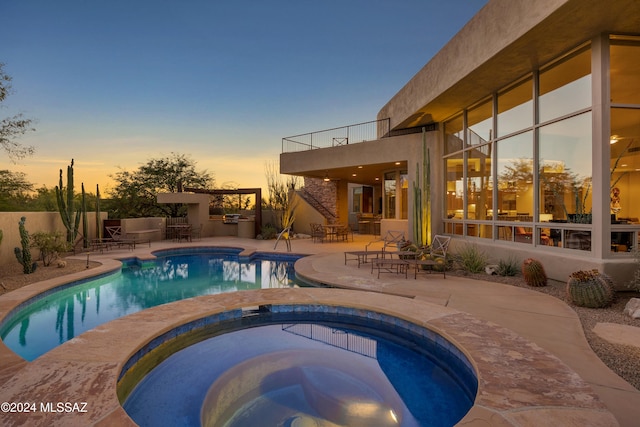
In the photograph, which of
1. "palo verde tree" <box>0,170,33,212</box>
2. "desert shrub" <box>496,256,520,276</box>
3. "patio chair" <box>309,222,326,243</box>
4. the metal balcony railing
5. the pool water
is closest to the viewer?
the pool water

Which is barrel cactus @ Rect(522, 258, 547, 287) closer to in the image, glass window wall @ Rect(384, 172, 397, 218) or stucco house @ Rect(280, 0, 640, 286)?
stucco house @ Rect(280, 0, 640, 286)

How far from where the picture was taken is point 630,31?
5.48m

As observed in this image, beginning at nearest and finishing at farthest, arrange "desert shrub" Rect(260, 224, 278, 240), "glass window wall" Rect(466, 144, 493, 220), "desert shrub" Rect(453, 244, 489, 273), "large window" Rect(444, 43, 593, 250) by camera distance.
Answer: "large window" Rect(444, 43, 593, 250) → "desert shrub" Rect(453, 244, 489, 273) → "glass window wall" Rect(466, 144, 493, 220) → "desert shrub" Rect(260, 224, 278, 240)

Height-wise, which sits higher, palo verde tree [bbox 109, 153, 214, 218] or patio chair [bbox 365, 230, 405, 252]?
palo verde tree [bbox 109, 153, 214, 218]

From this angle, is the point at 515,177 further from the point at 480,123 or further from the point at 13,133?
the point at 13,133

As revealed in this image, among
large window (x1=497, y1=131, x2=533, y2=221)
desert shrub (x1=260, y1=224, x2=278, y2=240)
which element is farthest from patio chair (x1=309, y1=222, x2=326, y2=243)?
large window (x1=497, y1=131, x2=533, y2=221)

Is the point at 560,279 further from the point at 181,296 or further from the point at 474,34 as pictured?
the point at 181,296

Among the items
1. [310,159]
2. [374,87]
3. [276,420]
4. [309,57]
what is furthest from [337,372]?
[374,87]

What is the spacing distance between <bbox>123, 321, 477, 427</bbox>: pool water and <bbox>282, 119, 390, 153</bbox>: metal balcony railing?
10844 millimetres

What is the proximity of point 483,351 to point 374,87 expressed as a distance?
16.6 meters

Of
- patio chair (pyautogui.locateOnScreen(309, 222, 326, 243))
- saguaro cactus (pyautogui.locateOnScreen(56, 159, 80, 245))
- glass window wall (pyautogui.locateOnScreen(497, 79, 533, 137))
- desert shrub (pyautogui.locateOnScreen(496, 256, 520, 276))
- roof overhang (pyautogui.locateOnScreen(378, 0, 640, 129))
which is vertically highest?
roof overhang (pyautogui.locateOnScreen(378, 0, 640, 129))

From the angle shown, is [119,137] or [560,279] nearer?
[560,279]

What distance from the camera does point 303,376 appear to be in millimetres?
3553

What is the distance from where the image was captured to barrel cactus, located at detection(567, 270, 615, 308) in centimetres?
477
